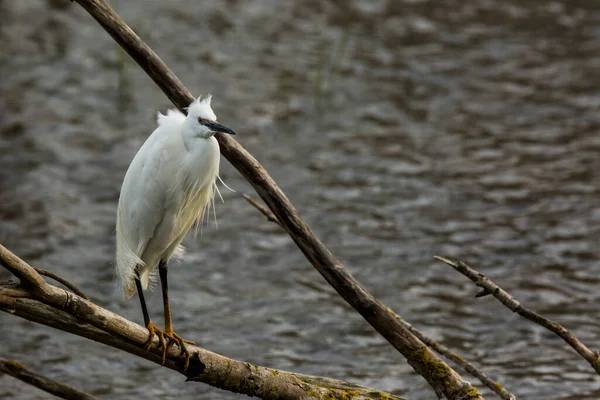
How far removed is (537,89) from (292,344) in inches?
206

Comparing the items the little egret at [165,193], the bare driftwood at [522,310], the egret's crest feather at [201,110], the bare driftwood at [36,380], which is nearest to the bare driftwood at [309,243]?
the little egret at [165,193]

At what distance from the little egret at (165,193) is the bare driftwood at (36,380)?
41 centimetres

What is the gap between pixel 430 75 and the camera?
34.7ft

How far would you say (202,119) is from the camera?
153 inches

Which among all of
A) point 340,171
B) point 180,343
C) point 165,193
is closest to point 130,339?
point 180,343

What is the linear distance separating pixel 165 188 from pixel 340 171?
470cm

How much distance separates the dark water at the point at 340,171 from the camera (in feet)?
21.0

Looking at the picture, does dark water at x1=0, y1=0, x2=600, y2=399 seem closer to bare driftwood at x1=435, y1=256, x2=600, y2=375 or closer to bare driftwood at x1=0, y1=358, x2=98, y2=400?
bare driftwood at x1=435, y1=256, x2=600, y2=375

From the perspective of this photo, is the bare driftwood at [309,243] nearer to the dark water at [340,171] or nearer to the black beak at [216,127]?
the black beak at [216,127]

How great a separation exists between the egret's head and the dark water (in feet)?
8.10

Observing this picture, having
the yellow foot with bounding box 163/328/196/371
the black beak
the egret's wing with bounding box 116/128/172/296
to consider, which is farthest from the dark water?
the black beak

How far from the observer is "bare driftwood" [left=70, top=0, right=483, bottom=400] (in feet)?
13.4

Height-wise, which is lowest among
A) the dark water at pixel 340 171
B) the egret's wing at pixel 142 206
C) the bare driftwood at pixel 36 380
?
the bare driftwood at pixel 36 380

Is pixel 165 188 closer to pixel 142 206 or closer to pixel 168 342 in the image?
pixel 142 206
